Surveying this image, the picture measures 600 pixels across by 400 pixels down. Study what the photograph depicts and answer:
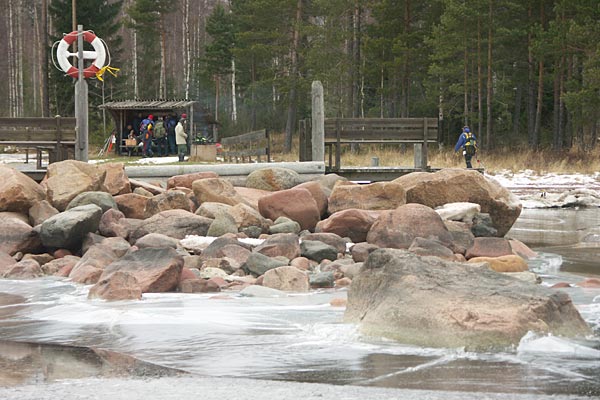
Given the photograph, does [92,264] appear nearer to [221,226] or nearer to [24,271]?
[24,271]

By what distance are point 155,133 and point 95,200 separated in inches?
803

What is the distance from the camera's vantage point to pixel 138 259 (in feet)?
29.2

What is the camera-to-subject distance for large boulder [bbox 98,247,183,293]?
8469 millimetres

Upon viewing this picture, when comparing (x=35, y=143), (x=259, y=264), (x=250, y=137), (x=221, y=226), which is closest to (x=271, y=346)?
(x=259, y=264)

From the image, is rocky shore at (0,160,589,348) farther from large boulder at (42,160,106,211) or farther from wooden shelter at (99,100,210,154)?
wooden shelter at (99,100,210,154)

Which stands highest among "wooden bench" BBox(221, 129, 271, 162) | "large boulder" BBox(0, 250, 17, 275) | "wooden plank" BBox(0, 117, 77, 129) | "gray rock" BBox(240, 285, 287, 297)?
"wooden plank" BBox(0, 117, 77, 129)

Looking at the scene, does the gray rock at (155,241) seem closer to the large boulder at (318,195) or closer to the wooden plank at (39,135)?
the large boulder at (318,195)

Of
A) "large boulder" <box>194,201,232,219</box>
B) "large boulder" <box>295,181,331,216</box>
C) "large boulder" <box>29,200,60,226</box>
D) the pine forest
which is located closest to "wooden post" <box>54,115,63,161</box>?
"large boulder" <box>29,200,60,226</box>

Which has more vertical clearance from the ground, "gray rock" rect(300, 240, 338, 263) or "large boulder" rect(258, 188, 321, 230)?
"large boulder" rect(258, 188, 321, 230)

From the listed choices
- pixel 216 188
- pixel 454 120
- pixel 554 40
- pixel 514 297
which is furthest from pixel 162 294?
pixel 454 120

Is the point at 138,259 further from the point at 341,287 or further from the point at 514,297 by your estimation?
the point at 514,297

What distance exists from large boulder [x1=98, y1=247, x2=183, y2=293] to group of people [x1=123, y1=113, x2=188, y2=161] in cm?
2199

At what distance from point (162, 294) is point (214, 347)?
90.1 inches

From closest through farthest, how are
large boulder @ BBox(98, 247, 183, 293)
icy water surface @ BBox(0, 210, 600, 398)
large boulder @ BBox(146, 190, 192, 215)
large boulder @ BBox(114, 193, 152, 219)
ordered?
1. icy water surface @ BBox(0, 210, 600, 398)
2. large boulder @ BBox(98, 247, 183, 293)
3. large boulder @ BBox(146, 190, 192, 215)
4. large boulder @ BBox(114, 193, 152, 219)
